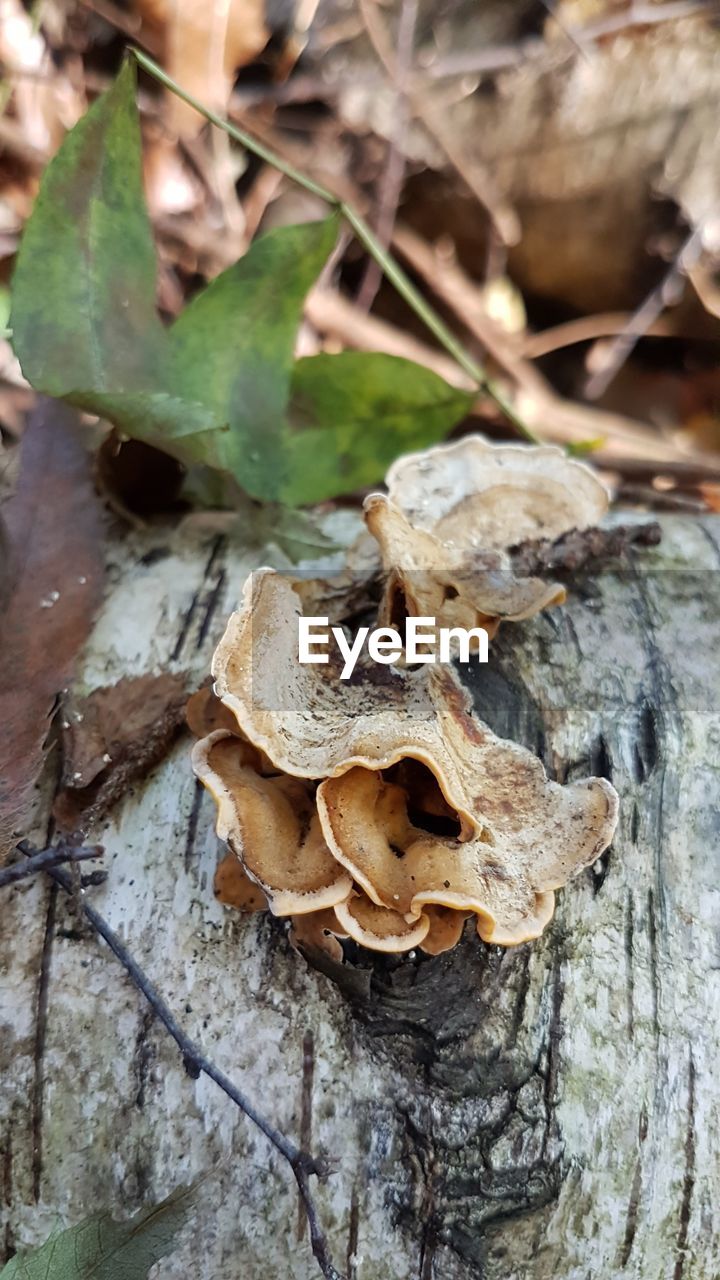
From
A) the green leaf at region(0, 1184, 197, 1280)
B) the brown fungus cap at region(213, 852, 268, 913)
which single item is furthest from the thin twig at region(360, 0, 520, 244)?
the green leaf at region(0, 1184, 197, 1280)

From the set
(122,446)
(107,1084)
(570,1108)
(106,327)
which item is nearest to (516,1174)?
(570,1108)

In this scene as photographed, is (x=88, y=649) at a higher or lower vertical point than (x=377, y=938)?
higher

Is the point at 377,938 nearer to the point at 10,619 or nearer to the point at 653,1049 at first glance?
the point at 653,1049

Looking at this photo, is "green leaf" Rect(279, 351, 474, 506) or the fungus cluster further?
"green leaf" Rect(279, 351, 474, 506)

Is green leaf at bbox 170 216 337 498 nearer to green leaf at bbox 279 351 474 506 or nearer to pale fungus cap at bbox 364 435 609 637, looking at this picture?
green leaf at bbox 279 351 474 506

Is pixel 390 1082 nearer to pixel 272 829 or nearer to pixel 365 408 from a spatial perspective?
pixel 272 829

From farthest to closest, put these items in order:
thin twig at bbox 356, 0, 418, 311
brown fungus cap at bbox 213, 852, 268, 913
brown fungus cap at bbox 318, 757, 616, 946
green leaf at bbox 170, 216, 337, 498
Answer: thin twig at bbox 356, 0, 418, 311 → green leaf at bbox 170, 216, 337, 498 → brown fungus cap at bbox 213, 852, 268, 913 → brown fungus cap at bbox 318, 757, 616, 946

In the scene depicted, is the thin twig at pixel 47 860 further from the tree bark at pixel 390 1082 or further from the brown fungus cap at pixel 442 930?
the brown fungus cap at pixel 442 930
